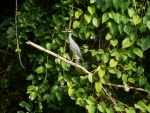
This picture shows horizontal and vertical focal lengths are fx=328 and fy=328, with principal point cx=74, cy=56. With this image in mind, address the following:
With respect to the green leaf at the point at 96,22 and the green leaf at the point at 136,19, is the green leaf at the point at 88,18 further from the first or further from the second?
the green leaf at the point at 136,19

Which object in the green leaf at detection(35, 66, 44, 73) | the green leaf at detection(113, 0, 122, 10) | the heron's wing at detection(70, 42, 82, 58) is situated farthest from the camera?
the green leaf at detection(35, 66, 44, 73)

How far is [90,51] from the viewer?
1807 mm

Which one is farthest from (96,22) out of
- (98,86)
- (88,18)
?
(98,86)

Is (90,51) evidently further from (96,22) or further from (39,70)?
(39,70)

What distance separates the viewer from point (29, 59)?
7.07 ft

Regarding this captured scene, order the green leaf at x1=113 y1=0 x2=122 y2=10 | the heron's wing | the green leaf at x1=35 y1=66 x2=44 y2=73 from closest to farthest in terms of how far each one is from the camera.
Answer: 1. the green leaf at x1=113 y1=0 x2=122 y2=10
2. the heron's wing
3. the green leaf at x1=35 y1=66 x2=44 y2=73

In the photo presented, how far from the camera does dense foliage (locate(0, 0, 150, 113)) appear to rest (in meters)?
1.65

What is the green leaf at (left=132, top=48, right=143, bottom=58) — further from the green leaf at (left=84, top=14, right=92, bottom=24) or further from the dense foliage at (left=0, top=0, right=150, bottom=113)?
the green leaf at (left=84, top=14, right=92, bottom=24)

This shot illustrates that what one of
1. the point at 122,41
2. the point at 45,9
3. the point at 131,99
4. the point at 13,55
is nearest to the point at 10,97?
the point at 13,55

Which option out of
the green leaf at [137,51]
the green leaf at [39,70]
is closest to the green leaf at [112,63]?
the green leaf at [137,51]

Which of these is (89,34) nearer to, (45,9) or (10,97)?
(45,9)

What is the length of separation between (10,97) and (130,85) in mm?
942

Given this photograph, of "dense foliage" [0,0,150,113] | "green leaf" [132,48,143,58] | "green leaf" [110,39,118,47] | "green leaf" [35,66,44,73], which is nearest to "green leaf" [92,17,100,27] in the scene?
"dense foliage" [0,0,150,113]

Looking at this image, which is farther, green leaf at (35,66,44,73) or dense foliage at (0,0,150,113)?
green leaf at (35,66,44,73)
